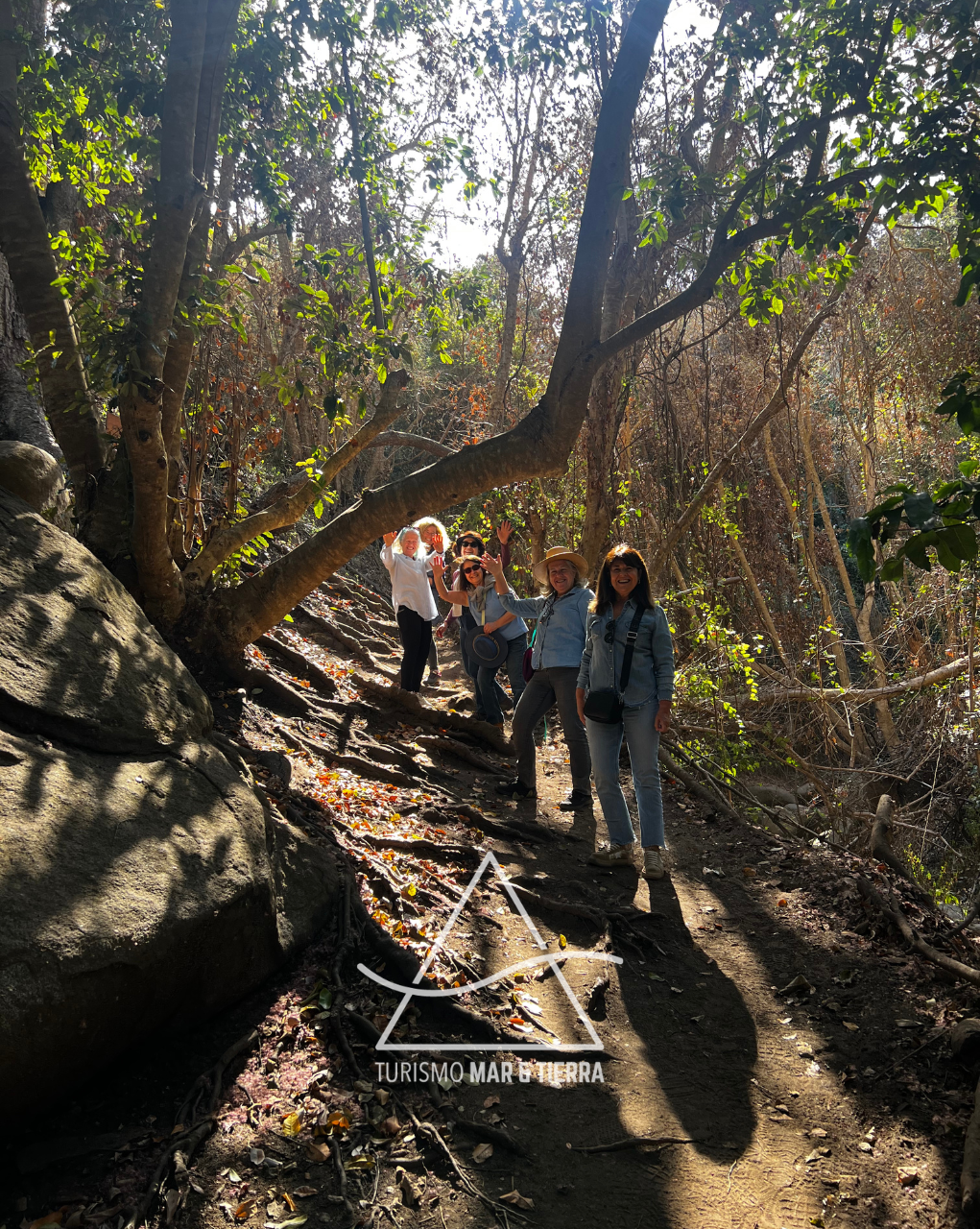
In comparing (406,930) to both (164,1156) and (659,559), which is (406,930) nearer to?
(164,1156)

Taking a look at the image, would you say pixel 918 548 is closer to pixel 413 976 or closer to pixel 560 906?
pixel 413 976

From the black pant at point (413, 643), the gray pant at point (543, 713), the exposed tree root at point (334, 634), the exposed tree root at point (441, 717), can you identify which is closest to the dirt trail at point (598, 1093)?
the gray pant at point (543, 713)

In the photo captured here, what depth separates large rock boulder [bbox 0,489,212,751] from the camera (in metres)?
3.31

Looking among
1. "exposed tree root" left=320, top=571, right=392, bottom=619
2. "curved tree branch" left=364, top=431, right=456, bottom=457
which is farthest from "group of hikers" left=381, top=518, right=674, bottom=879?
"exposed tree root" left=320, top=571, right=392, bottom=619

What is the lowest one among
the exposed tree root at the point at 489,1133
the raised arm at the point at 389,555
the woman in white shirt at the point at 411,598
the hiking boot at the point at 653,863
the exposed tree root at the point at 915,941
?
the exposed tree root at the point at 915,941

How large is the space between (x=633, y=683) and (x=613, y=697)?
0.16 meters

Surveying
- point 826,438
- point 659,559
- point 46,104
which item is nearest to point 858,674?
point 826,438

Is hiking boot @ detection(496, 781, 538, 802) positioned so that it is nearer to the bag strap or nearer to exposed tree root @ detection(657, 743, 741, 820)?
exposed tree root @ detection(657, 743, 741, 820)

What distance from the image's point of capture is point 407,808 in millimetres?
5898

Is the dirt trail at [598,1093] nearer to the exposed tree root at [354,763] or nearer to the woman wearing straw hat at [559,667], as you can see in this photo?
the exposed tree root at [354,763]

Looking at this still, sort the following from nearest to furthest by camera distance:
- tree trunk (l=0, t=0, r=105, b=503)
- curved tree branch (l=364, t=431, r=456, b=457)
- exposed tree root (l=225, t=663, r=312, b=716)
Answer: tree trunk (l=0, t=0, r=105, b=503) → exposed tree root (l=225, t=663, r=312, b=716) → curved tree branch (l=364, t=431, r=456, b=457)

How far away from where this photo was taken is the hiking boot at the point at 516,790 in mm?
6680

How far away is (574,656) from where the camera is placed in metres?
6.04
